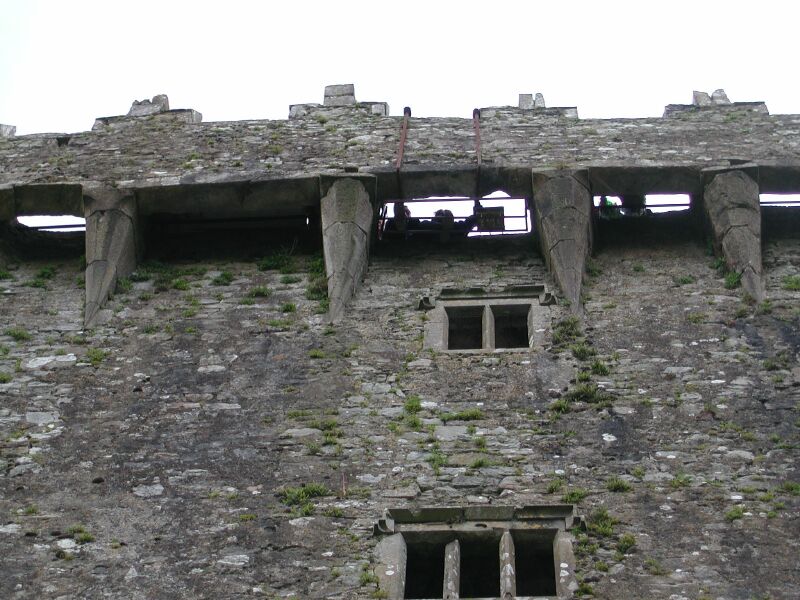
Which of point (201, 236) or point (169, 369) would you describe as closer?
point (169, 369)

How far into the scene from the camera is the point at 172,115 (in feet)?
56.7

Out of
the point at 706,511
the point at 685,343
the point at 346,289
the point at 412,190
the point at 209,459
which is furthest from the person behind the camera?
the point at 412,190

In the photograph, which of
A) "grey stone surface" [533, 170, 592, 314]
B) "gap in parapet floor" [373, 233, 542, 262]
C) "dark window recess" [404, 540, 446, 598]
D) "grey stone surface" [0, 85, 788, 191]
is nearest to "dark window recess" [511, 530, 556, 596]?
"dark window recess" [404, 540, 446, 598]

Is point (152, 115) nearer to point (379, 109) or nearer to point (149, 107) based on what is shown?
point (149, 107)

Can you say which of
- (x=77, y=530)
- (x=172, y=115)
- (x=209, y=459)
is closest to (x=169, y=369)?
(x=209, y=459)

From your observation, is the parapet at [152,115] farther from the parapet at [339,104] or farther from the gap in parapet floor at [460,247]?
the gap in parapet floor at [460,247]

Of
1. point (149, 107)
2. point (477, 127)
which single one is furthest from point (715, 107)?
point (149, 107)

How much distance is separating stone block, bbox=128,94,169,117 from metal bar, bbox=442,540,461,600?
7667 mm

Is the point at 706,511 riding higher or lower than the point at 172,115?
A: lower

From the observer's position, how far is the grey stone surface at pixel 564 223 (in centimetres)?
1482

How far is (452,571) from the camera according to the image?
37.2ft

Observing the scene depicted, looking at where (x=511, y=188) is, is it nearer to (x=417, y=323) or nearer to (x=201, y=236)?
(x=417, y=323)

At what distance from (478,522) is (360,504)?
92 centimetres

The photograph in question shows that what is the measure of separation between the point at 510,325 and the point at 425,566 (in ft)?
11.4
